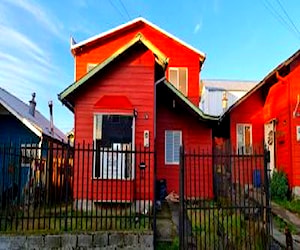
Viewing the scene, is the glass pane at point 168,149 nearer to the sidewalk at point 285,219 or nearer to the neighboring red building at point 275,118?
the neighboring red building at point 275,118

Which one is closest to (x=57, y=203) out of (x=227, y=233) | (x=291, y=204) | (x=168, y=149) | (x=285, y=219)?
(x=227, y=233)

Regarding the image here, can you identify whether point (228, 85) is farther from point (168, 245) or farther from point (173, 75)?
point (168, 245)

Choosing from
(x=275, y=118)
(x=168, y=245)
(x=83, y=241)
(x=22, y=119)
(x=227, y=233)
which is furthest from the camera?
(x=275, y=118)

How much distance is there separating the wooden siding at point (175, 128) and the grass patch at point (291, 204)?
9.49 feet

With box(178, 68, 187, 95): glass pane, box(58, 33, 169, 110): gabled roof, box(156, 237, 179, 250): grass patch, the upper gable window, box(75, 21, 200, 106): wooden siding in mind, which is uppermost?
box(75, 21, 200, 106): wooden siding

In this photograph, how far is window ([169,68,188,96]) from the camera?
20.3 metres

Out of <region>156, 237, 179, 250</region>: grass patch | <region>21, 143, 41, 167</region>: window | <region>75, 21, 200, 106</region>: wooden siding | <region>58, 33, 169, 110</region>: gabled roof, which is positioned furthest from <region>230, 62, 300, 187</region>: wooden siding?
<region>21, 143, 41, 167</region>: window

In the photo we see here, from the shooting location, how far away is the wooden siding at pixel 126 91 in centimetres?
1221

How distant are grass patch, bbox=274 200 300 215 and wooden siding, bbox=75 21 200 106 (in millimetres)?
8004

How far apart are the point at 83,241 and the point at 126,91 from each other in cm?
527

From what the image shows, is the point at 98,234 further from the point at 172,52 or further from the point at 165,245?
the point at 172,52

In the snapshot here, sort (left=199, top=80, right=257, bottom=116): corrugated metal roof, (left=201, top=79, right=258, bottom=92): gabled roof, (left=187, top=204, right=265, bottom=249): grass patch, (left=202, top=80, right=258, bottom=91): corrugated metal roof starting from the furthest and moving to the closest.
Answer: (left=202, top=80, right=258, bottom=91): corrugated metal roof, (left=201, top=79, right=258, bottom=92): gabled roof, (left=199, top=80, right=257, bottom=116): corrugated metal roof, (left=187, top=204, right=265, bottom=249): grass patch

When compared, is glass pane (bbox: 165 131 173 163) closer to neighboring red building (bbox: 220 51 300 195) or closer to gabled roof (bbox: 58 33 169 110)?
neighboring red building (bbox: 220 51 300 195)

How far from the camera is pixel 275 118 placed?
15781 mm
